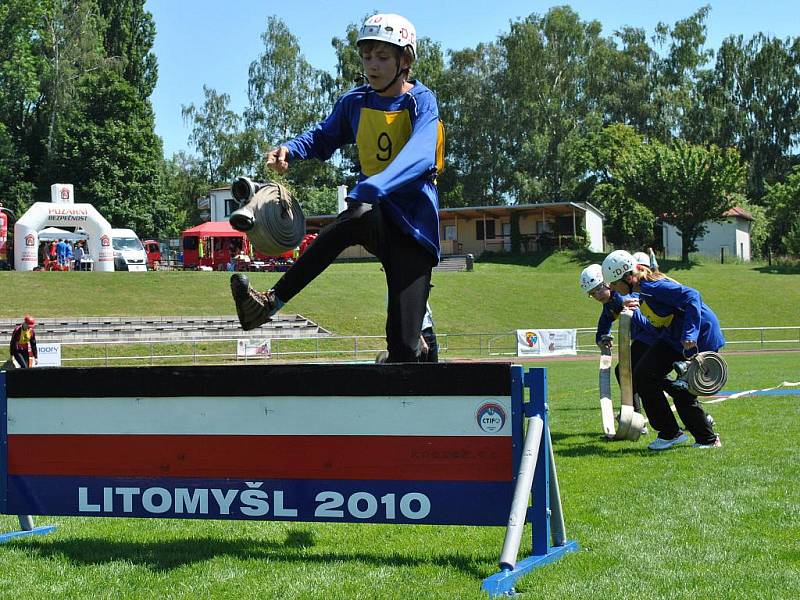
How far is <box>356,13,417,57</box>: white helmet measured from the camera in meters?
5.32

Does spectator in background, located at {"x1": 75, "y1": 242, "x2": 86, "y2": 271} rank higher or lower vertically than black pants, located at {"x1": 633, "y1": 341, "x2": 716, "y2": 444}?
higher

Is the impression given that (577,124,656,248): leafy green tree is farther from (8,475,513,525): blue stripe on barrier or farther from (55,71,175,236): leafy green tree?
(8,475,513,525): blue stripe on barrier

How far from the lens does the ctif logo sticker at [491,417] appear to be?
16.3 ft

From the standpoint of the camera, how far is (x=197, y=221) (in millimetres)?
92188

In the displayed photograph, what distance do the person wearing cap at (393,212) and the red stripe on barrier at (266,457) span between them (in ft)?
2.08

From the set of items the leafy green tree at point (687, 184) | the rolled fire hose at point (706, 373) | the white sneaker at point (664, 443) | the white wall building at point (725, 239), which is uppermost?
the leafy green tree at point (687, 184)

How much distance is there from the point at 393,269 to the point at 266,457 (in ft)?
3.99

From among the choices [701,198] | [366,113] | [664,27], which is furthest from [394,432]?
[664,27]

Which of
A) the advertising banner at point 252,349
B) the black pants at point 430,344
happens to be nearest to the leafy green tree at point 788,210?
the advertising banner at point 252,349

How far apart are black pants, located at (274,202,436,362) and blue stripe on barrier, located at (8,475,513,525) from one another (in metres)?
0.82

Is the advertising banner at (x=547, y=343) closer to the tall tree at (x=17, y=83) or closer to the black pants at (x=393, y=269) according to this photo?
the black pants at (x=393, y=269)

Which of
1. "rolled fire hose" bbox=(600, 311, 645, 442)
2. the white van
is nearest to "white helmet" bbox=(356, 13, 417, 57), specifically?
"rolled fire hose" bbox=(600, 311, 645, 442)

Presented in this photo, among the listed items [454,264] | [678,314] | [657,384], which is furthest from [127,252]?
[678,314]

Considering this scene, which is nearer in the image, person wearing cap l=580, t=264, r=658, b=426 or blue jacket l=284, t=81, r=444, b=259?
blue jacket l=284, t=81, r=444, b=259
